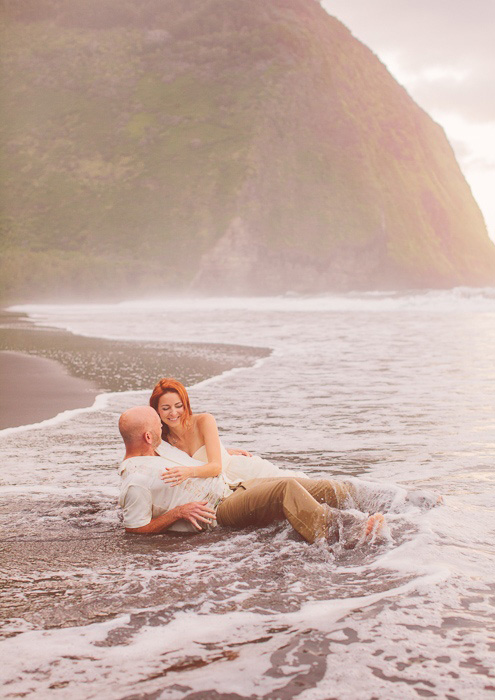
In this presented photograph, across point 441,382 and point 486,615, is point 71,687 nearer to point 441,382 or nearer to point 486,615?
point 486,615

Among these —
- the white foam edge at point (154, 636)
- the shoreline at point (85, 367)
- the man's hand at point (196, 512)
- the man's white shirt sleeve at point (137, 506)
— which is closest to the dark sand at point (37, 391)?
the shoreline at point (85, 367)

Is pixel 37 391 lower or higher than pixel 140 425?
lower

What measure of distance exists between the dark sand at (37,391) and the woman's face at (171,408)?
4.10 meters

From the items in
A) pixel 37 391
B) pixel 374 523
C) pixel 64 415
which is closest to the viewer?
pixel 374 523

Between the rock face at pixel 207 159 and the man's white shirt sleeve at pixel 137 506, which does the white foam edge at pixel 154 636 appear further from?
the rock face at pixel 207 159

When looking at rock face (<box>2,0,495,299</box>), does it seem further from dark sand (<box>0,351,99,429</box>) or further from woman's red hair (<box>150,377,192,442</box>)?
woman's red hair (<box>150,377,192,442</box>)

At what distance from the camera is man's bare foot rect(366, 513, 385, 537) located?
475 centimetres

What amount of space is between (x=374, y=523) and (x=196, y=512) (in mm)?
1148

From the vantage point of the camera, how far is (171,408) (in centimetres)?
552

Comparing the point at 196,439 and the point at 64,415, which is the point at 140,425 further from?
the point at 64,415

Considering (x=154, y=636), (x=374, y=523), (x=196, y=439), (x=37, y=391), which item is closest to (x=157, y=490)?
(x=196, y=439)

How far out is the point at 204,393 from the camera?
11.6 m

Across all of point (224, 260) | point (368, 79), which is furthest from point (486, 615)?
point (368, 79)

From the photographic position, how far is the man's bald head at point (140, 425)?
5.28 metres
